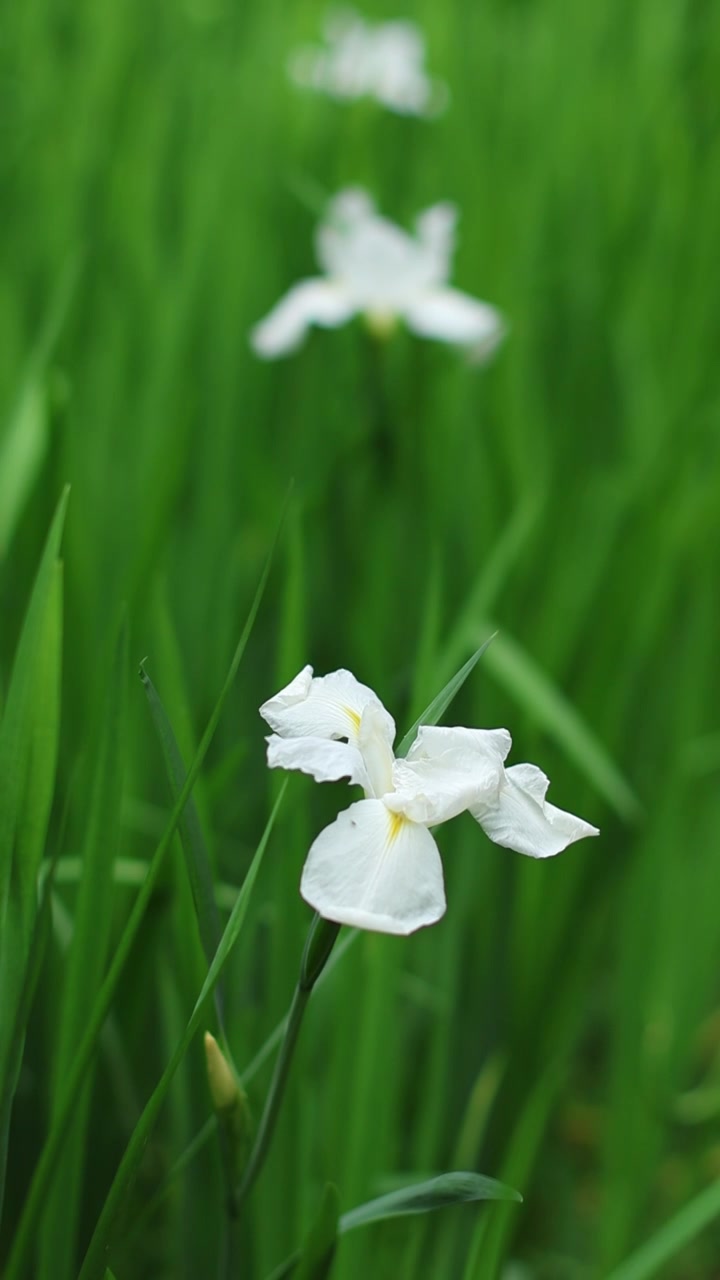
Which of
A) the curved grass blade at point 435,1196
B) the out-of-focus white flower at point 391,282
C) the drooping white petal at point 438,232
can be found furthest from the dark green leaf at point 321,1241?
the drooping white petal at point 438,232

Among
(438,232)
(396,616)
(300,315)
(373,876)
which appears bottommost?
(373,876)

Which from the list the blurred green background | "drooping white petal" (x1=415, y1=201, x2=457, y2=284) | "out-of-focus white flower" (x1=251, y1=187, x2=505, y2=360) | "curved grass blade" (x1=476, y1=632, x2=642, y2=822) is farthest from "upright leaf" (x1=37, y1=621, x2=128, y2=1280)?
"drooping white petal" (x1=415, y1=201, x2=457, y2=284)

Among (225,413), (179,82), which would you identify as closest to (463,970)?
(225,413)

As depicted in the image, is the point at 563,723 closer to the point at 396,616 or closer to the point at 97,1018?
the point at 396,616

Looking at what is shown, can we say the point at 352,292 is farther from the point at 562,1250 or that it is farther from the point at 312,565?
the point at 562,1250

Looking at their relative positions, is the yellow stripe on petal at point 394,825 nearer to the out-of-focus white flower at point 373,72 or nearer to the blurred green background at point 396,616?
the blurred green background at point 396,616

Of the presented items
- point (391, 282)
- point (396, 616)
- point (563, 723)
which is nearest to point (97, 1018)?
point (563, 723)
